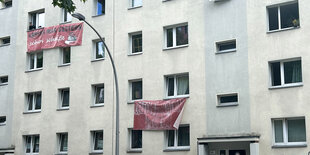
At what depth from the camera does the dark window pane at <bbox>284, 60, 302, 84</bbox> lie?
20828 millimetres

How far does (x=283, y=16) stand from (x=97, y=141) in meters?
11.8

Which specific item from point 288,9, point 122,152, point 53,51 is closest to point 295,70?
point 288,9

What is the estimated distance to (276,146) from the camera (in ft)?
66.8

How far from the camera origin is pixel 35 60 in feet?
98.0

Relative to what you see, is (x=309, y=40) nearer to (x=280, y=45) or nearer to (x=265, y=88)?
(x=280, y=45)

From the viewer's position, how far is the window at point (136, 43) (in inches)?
1015

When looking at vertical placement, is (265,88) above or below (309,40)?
below

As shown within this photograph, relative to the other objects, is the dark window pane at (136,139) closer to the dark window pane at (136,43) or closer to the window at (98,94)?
the window at (98,94)

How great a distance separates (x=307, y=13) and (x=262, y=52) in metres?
2.51

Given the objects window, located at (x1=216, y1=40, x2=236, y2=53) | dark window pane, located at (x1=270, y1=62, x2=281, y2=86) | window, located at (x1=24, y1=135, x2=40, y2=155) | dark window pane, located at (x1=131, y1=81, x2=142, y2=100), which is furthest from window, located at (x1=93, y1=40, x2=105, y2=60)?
dark window pane, located at (x1=270, y1=62, x2=281, y2=86)

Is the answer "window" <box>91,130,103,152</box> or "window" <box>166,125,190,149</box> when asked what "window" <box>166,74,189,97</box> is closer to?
"window" <box>166,125,190,149</box>

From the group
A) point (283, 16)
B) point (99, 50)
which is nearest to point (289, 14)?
point (283, 16)

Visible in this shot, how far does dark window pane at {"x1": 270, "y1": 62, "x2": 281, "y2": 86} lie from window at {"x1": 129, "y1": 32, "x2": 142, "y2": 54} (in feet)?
24.1

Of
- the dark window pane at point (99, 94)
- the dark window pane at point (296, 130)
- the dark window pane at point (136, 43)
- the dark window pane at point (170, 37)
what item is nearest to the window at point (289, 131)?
the dark window pane at point (296, 130)
